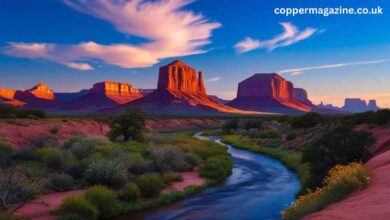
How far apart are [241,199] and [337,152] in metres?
5.97

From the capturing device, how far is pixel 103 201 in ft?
62.7

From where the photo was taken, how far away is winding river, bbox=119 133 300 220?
19.6 metres

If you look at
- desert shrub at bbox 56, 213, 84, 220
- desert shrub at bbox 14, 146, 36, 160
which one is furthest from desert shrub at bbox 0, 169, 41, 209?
desert shrub at bbox 14, 146, 36, 160

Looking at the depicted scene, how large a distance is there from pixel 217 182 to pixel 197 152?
10.7 meters

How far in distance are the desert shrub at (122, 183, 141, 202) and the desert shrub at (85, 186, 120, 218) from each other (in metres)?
1.76

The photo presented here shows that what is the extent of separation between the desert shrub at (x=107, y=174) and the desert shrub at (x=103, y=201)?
9.36 feet

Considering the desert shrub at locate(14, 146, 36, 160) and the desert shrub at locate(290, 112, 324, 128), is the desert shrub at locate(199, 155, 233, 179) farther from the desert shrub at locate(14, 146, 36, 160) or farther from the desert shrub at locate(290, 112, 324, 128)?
the desert shrub at locate(290, 112, 324, 128)

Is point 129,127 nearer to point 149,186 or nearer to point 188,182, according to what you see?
point 188,182

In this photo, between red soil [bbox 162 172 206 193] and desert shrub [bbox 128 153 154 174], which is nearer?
red soil [bbox 162 172 206 193]

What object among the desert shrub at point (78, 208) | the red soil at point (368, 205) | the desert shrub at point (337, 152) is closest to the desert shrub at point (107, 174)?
the desert shrub at point (78, 208)

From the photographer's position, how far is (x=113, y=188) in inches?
879

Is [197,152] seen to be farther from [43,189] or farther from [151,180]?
[43,189]

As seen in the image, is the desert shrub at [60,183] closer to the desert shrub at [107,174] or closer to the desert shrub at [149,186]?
the desert shrub at [107,174]

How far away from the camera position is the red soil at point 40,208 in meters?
17.3
